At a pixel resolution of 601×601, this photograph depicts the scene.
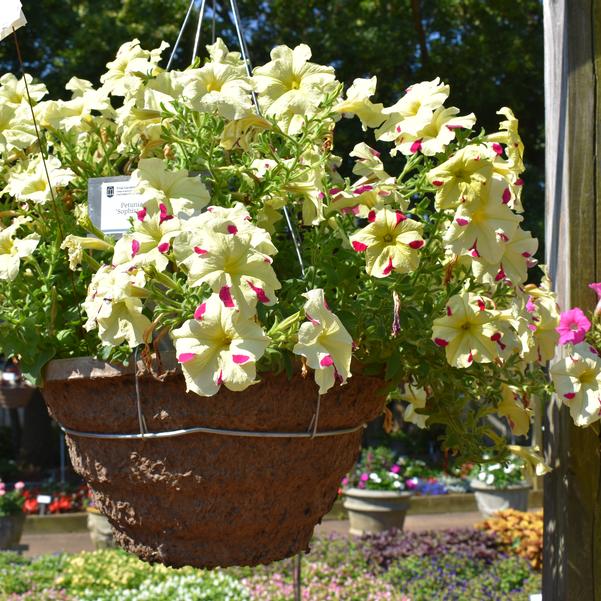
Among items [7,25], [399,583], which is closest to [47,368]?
[7,25]

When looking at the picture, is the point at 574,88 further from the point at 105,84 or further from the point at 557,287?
the point at 105,84

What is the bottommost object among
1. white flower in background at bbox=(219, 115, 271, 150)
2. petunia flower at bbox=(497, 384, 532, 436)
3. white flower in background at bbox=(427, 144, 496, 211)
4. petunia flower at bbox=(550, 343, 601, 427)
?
petunia flower at bbox=(497, 384, 532, 436)

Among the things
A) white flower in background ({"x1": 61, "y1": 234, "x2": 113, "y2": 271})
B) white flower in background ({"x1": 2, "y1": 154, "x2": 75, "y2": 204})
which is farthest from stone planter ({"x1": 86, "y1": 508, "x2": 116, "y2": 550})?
white flower in background ({"x1": 61, "y1": 234, "x2": 113, "y2": 271})

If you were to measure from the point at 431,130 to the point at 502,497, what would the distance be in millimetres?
8115

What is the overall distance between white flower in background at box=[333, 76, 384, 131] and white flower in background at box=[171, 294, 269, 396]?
Result: 456 mm

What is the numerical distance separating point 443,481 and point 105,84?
9727 mm

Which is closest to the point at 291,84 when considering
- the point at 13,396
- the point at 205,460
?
the point at 205,460

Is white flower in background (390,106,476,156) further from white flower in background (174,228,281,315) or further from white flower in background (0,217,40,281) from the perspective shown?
white flower in background (0,217,40,281)

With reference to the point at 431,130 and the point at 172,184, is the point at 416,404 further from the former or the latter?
the point at 172,184

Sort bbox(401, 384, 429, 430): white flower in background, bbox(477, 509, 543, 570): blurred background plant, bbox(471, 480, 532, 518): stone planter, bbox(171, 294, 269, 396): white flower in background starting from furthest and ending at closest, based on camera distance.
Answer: bbox(471, 480, 532, 518): stone planter, bbox(477, 509, 543, 570): blurred background plant, bbox(401, 384, 429, 430): white flower in background, bbox(171, 294, 269, 396): white flower in background

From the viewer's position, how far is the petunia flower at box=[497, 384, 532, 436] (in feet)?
5.29

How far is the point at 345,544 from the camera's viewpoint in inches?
244

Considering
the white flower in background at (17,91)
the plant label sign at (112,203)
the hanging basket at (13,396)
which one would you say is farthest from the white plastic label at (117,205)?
the hanging basket at (13,396)

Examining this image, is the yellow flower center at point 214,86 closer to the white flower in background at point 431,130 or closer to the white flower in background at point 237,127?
the white flower in background at point 237,127
